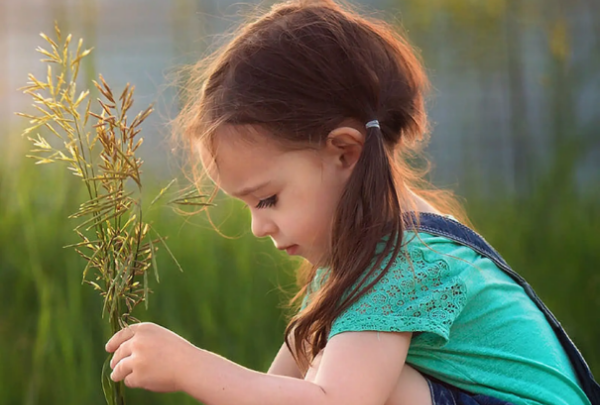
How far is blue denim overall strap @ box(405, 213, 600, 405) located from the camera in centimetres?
132

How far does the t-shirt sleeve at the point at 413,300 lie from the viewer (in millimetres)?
1137

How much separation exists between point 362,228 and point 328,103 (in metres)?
0.24

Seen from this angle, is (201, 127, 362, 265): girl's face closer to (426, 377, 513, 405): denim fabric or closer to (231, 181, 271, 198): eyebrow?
(231, 181, 271, 198): eyebrow

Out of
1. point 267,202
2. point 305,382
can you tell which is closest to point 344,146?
point 267,202

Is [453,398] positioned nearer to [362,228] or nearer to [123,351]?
[362,228]

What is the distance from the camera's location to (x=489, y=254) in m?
1.39

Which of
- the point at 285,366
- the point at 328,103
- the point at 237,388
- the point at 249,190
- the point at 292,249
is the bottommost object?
the point at 285,366

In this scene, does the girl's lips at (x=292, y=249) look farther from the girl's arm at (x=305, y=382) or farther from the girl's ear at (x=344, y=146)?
the girl's arm at (x=305, y=382)

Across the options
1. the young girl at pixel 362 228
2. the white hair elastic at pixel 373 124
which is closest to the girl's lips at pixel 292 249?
the young girl at pixel 362 228

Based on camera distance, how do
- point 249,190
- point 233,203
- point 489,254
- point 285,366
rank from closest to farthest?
point 249,190, point 489,254, point 285,366, point 233,203

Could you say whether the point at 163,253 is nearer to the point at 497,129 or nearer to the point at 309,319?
the point at 309,319

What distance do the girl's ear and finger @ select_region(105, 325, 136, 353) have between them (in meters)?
0.47

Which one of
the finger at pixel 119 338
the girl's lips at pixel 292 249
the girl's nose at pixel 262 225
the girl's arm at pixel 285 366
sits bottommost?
the girl's arm at pixel 285 366

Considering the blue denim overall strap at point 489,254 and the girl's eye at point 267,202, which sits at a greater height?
the girl's eye at point 267,202
